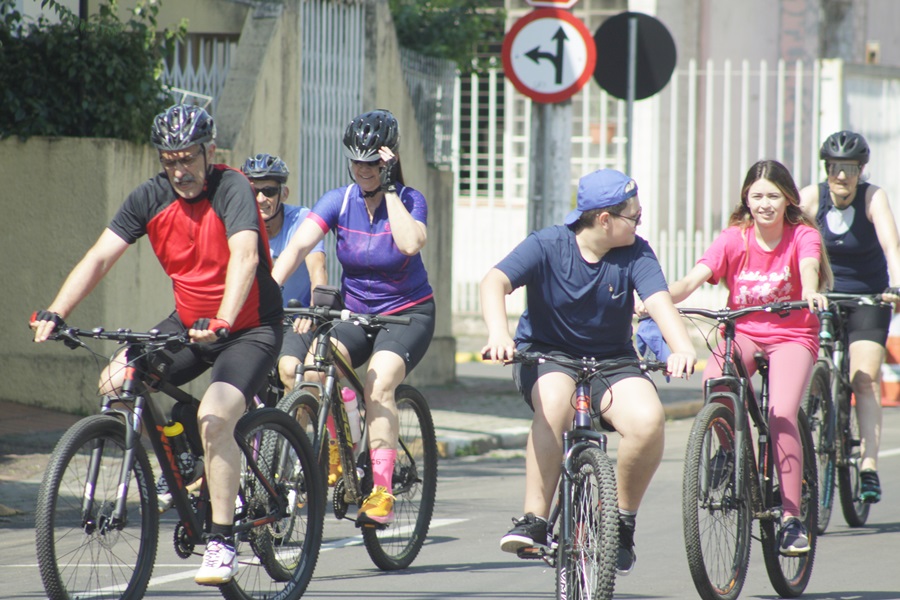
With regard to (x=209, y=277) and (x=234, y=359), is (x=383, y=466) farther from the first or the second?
(x=209, y=277)

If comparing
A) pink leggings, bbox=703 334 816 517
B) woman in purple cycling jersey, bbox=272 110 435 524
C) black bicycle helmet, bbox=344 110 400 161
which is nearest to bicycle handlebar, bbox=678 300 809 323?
pink leggings, bbox=703 334 816 517

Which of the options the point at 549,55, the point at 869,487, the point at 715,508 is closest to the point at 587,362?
the point at 715,508

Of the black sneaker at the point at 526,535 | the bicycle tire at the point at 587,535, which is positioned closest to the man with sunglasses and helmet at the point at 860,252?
the black sneaker at the point at 526,535

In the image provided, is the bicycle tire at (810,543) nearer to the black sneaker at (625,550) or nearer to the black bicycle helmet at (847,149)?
the black sneaker at (625,550)

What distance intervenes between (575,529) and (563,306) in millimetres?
924

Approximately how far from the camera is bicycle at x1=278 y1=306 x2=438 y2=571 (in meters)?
6.41

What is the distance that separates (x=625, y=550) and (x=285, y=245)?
293cm

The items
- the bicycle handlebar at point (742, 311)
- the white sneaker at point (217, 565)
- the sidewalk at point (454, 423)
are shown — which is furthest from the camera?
the sidewalk at point (454, 423)

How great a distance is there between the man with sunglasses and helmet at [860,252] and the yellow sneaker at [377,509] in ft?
9.06

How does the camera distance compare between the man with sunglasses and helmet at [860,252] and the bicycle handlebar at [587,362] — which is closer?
the bicycle handlebar at [587,362]

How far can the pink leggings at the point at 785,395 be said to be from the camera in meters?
6.34

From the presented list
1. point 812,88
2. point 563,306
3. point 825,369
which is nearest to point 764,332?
point 825,369

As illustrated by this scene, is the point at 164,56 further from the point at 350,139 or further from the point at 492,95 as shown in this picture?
the point at 492,95

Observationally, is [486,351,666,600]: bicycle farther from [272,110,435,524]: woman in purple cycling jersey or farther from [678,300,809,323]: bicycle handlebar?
[272,110,435,524]: woman in purple cycling jersey
